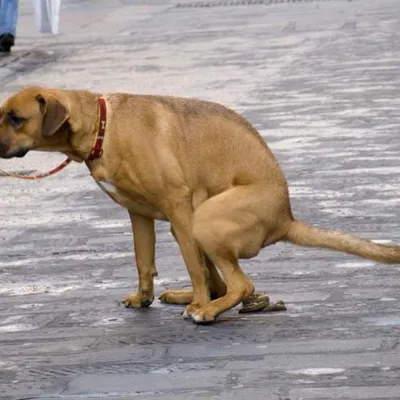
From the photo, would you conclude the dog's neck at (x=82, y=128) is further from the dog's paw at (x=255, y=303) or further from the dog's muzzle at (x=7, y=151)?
the dog's paw at (x=255, y=303)

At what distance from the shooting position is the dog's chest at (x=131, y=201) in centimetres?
621

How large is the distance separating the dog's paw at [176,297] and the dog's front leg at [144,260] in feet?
0.30

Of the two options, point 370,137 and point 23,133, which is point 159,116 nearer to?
point 23,133

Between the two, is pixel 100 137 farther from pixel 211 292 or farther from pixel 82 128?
pixel 211 292

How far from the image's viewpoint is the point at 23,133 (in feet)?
20.3

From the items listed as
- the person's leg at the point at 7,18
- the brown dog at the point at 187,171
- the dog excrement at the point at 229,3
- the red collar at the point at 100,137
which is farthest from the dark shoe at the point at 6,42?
the red collar at the point at 100,137

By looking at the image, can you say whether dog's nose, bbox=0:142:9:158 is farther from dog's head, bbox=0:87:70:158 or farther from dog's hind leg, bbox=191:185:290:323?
dog's hind leg, bbox=191:185:290:323

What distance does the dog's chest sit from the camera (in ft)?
20.4

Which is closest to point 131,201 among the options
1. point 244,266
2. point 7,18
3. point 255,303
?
point 255,303

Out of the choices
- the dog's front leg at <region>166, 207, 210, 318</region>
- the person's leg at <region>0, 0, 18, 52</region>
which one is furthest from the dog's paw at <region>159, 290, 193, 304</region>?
the person's leg at <region>0, 0, 18, 52</region>

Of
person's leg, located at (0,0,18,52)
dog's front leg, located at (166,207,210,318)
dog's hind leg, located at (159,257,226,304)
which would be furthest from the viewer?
person's leg, located at (0,0,18,52)

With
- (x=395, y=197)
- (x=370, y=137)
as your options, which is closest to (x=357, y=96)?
(x=370, y=137)

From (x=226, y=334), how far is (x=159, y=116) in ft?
3.31

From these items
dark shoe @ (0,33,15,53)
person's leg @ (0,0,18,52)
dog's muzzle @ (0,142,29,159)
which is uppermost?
dog's muzzle @ (0,142,29,159)
